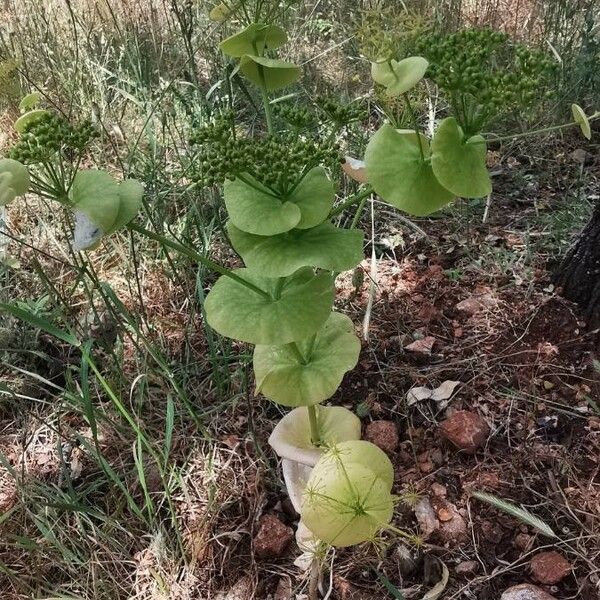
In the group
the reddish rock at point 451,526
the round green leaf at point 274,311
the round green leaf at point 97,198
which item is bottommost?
the reddish rock at point 451,526

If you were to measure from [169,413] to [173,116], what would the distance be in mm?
1436

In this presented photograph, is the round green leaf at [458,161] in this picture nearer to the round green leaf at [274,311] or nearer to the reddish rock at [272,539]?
the round green leaf at [274,311]

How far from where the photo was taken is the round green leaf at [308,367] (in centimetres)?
129

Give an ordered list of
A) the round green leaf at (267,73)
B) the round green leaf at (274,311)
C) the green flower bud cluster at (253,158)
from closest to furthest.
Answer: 1. the green flower bud cluster at (253,158)
2. the round green leaf at (274,311)
3. the round green leaf at (267,73)

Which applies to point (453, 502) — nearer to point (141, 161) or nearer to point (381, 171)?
point (381, 171)

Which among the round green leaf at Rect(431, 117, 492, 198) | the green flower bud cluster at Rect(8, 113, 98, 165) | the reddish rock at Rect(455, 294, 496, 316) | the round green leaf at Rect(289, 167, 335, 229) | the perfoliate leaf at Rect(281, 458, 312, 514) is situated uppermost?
the green flower bud cluster at Rect(8, 113, 98, 165)

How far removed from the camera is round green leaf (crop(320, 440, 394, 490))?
117 cm

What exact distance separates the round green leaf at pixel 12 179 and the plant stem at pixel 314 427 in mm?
734

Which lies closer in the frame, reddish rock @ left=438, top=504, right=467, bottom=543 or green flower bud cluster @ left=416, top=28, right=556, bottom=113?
green flower bud cluster @ left=416, top=28, right=556, bottom=113

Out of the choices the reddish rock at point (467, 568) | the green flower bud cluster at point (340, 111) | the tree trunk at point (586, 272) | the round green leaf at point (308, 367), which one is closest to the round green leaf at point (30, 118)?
the green flower bud cluster at point (340, 111)

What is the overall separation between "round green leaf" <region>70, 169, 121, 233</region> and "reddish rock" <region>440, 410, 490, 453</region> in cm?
99

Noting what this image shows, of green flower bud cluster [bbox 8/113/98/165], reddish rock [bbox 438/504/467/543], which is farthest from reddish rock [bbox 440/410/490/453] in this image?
green flower bud cluster [bbox 8/113/98/165]

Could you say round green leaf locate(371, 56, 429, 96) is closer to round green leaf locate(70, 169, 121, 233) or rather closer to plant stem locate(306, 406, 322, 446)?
round green leaf locate(70, 169, 121, 233)

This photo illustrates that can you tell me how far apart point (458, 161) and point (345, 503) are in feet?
2.05
